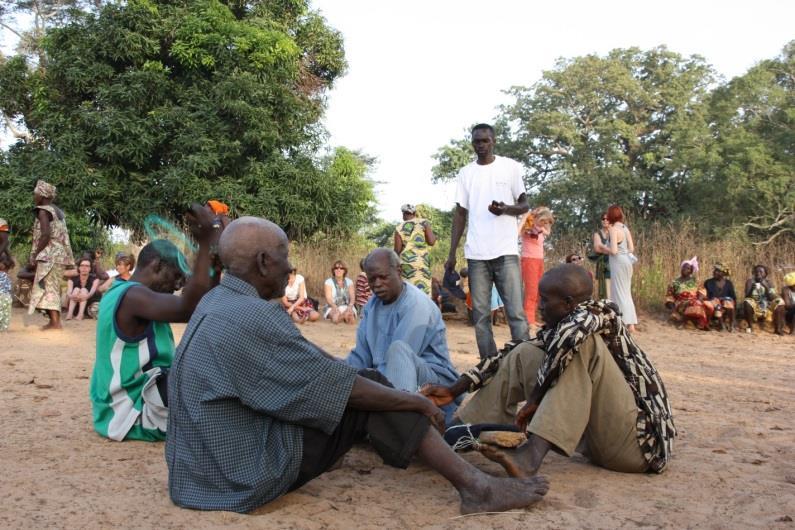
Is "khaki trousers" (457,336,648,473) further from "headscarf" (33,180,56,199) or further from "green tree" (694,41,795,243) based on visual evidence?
"green tree" (694,41,795,243)

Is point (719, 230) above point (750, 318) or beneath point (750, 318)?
above

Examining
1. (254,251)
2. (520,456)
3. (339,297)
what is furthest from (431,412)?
(339,297)

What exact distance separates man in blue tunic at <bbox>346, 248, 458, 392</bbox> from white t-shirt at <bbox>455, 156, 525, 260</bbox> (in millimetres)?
1499

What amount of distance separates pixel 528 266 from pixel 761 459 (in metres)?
5.88

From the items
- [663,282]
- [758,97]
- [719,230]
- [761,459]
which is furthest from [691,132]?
[761,459]

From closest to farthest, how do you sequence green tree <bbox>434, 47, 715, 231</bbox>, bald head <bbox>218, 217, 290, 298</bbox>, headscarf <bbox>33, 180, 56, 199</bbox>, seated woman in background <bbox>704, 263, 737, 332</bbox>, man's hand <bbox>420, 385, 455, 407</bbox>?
bald head <bbox>218, 217, 290, 298</bbox>
man's hand <bbox>420, 385, 455, 407</bbox>
headscarf <bbox>33, 180, 56, 199</bbox>
seated woman in background <bbox>704, 263, 737, 332</bbox>
green tree <bbox>434, 47, 715, 231</bbox>

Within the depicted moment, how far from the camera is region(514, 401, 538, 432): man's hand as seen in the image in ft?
10.9

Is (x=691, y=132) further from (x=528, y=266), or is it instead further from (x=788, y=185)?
(x=528, y=266)

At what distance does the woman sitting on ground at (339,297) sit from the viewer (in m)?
11.5

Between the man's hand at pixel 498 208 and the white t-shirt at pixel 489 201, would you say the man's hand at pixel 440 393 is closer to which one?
the white t-shirt at pixel 489 201

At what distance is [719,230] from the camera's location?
68.1 ft

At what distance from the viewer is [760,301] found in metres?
11.0

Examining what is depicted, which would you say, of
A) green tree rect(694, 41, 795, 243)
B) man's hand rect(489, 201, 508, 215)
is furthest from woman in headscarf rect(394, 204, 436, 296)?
green tree rect(694, 41, 795, 243)

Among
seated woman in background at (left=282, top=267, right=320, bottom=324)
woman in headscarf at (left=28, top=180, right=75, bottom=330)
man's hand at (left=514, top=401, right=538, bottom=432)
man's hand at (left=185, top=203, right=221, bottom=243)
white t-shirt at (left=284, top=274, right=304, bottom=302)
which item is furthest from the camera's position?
white t-shirt at (left=284, top=274, right=304, bottom=302)
